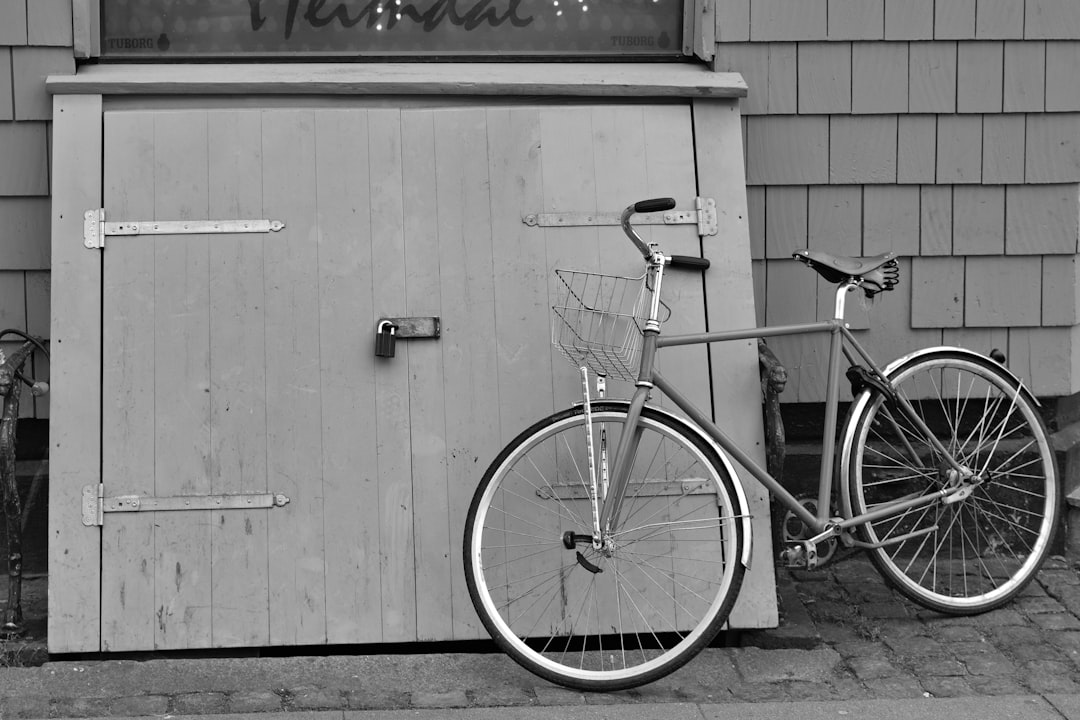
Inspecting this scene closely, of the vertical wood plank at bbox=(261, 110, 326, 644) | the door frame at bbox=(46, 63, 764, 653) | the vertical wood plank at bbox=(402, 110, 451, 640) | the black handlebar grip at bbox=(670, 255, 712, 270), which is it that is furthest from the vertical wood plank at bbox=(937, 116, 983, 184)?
the vertical wood plank at bbox=(261, 110, 326, 644)

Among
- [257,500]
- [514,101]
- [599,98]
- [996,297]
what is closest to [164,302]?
[257,500]

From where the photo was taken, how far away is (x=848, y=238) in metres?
4.08

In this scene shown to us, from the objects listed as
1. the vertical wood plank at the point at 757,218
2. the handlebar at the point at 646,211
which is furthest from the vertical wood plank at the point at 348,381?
the vertical wood plank at the point at 757,218

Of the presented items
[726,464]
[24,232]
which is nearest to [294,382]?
[24,232]

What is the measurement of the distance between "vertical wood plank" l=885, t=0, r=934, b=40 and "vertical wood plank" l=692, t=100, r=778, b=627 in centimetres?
66

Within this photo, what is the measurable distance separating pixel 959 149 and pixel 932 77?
26 centimetres

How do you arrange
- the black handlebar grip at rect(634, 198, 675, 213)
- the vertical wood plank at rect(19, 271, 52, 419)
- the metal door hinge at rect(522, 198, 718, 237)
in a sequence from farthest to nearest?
1. the vertical wood plank at rect(19, 271, 52, 419)
2. the metal door hinge at rect(522, 198, 718, 237)
3. the black handlebar grip at rect(634, 198, 675, 213)

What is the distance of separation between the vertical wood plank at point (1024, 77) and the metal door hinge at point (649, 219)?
3.82 feet

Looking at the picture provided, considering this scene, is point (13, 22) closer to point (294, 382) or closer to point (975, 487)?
point (294, 382)

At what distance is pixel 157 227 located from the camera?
3.59 meters

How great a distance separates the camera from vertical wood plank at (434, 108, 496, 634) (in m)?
3.59

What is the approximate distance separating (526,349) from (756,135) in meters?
1.12

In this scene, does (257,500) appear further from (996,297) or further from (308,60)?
(996,297)

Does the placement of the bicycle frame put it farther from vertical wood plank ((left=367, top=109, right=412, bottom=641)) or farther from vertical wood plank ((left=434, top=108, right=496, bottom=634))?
vertical wood plank ((left=367, top=109, right=412, bottom=641))
